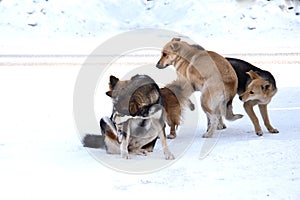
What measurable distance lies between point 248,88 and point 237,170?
167cm

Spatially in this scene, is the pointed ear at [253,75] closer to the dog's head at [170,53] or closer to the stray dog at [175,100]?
the stray dog at [175,100]

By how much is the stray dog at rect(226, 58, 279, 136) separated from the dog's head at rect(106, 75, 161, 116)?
4.26 ft

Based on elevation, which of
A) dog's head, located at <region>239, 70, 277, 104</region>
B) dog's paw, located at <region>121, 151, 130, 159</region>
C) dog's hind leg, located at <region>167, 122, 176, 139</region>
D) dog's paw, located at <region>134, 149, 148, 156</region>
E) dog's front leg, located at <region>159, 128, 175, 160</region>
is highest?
dog's head, located at <region>239, 70, 277, 104</region>

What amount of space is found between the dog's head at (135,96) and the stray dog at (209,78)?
95cm

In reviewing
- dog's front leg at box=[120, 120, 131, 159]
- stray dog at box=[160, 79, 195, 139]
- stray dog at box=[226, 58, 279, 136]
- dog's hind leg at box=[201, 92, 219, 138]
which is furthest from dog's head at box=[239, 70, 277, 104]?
dog's front leg at box=[120, 120, 131, 159]

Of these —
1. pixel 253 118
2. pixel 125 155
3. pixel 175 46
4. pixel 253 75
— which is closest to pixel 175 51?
pixel 175 46

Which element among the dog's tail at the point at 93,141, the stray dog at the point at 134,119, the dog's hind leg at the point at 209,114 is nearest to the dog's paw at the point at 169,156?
the stray dog at the point at 134,119

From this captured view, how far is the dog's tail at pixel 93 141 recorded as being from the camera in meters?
5.98

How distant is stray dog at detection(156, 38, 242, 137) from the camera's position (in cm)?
643

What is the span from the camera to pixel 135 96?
209 inches

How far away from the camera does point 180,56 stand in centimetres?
664

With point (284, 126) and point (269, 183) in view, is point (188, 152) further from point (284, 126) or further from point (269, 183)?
Result: point (284, 126)

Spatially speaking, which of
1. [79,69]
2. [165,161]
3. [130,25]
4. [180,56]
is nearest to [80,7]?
[130,25]

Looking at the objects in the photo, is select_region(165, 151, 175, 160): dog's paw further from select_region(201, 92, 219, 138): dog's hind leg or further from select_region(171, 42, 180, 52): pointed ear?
select_region(171, 42, 180, 52): pointed ear
